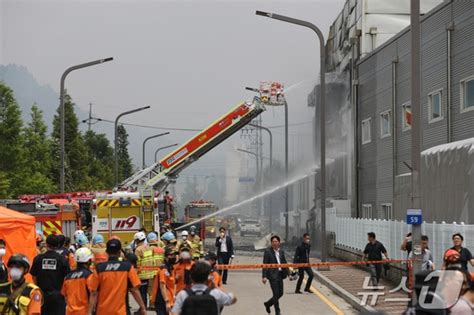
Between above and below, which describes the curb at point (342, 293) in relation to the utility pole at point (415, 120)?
below

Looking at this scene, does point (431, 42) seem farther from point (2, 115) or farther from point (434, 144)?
point (2, 115)

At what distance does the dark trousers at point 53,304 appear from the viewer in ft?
36.7

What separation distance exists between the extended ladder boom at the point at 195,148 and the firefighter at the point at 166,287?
61.2 feet

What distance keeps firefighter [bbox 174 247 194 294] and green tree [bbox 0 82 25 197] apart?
2778cm

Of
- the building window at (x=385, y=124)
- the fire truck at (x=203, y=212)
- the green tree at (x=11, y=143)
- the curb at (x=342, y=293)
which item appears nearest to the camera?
the curb at (x=342, y=293)

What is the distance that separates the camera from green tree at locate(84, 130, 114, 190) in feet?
232

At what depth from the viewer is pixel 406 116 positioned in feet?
106

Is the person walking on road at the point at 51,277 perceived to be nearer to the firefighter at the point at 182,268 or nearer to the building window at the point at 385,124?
the firefighter at the point at 182,268

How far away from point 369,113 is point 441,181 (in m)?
15.8

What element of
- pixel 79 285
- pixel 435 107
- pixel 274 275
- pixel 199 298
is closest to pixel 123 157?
pixel 435 107

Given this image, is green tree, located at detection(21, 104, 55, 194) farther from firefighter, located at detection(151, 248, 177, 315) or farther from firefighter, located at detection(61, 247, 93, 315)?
firefighter, located at detection(61, 247, 93, 315)

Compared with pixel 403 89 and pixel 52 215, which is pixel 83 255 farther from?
pixel 403 89

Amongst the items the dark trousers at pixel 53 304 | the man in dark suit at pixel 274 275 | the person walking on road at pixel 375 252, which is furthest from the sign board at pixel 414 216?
the dark trousers at pixel 53 304

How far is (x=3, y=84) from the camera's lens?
40438mm
